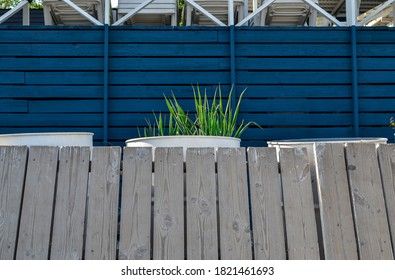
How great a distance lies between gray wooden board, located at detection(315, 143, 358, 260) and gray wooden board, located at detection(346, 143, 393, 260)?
1.4 inches

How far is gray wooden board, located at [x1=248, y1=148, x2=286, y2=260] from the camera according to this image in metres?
2.67

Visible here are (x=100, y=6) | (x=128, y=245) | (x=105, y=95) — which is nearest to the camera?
(x=128, y=245)

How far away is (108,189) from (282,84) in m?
3.70

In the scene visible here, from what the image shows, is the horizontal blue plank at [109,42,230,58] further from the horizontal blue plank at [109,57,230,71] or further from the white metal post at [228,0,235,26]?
the white metal post at [228,0,235,26]

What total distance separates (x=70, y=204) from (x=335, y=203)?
1322 mm

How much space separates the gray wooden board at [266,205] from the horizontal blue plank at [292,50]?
11.2 feet

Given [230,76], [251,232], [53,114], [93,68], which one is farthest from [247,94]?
[251,232]

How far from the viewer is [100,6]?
6.84 m

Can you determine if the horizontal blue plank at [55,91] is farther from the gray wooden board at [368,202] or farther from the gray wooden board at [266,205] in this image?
the gray wooden board at [368,202]

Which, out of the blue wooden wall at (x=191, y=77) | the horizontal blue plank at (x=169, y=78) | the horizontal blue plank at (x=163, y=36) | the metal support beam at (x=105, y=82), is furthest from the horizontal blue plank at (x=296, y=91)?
the metal support beam at (x=105, y=82)

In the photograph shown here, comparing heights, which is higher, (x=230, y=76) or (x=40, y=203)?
(x=230, y=76)

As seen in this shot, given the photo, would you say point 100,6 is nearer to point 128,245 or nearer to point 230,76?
point 230,76

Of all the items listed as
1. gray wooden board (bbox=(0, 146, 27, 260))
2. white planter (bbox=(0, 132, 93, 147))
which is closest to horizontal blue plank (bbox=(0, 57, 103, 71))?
white planter (bbox=(0, 132, 93, 147))

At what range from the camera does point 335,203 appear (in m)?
2.75
